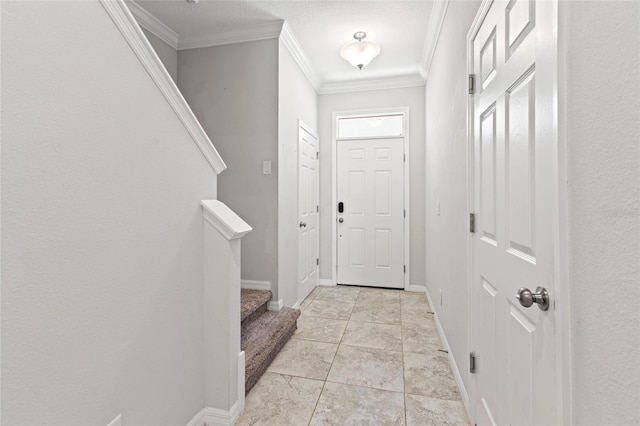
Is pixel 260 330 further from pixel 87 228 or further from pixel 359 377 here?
pixel 87 228

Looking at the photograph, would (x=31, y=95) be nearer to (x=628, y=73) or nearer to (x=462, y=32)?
(x=628, y=73)

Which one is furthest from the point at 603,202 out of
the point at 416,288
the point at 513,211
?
the point at 416,288

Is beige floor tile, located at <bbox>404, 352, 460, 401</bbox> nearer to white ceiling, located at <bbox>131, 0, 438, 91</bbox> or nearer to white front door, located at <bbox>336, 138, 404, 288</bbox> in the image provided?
white front door, located at <bbox>336, 138, 404, 288</bbox>

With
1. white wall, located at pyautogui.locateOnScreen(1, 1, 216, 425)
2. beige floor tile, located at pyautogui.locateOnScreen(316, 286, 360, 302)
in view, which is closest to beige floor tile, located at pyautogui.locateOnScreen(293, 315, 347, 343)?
beige floor tile, located at pyautogui.locateOnScreen(316, 286, 360, 302)

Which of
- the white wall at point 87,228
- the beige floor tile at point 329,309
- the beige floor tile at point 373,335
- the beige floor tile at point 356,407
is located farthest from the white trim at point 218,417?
the beige floor tile at point 329,309

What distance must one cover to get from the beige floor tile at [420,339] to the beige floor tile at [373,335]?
0.06 metres

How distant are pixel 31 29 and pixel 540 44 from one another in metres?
1.40

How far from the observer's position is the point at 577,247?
692 mm

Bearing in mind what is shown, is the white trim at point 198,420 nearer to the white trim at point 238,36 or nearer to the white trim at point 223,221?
the white trim at point 223,221

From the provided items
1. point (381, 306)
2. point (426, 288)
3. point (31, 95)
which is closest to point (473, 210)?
point (31, 95)

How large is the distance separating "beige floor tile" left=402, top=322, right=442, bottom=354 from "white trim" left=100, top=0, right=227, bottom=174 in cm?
208

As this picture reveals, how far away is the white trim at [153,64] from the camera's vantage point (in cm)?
107

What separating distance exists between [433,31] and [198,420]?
137 inches

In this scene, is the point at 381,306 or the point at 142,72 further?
the point at 381,306
